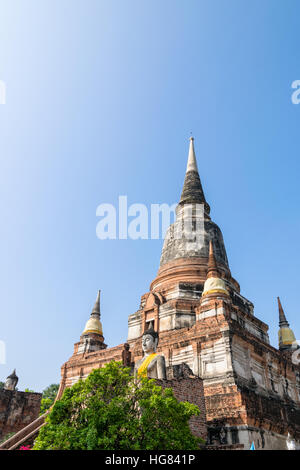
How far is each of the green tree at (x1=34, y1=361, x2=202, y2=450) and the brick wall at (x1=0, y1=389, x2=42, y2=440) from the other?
9.48 metres

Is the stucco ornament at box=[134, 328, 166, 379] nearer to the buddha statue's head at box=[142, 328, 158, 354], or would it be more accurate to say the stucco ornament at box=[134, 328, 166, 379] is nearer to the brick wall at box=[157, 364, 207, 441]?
the buddha statue's head at box=[142, 328, 158, 354]

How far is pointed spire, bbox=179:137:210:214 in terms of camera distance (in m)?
34.7

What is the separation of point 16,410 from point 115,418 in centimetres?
1078

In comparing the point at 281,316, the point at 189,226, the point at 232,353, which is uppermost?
the point at 189,226

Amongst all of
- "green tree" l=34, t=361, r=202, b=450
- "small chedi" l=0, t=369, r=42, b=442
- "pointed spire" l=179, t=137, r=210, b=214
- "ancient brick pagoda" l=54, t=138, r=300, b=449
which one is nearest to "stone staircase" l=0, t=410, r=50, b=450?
"small chedi" l=0, t=369, r=42, b=442

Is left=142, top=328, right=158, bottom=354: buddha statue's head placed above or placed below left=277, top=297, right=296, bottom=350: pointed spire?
below

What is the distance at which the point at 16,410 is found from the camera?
17.2 m

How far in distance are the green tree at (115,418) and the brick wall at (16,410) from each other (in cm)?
948

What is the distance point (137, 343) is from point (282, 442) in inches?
381

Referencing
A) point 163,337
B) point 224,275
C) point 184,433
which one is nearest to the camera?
point 184,433

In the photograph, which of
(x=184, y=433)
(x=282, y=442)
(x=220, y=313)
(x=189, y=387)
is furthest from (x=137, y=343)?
(x=184, y=433)

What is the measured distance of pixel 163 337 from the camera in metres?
22.8

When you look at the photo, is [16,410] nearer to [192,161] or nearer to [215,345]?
[215,345]
